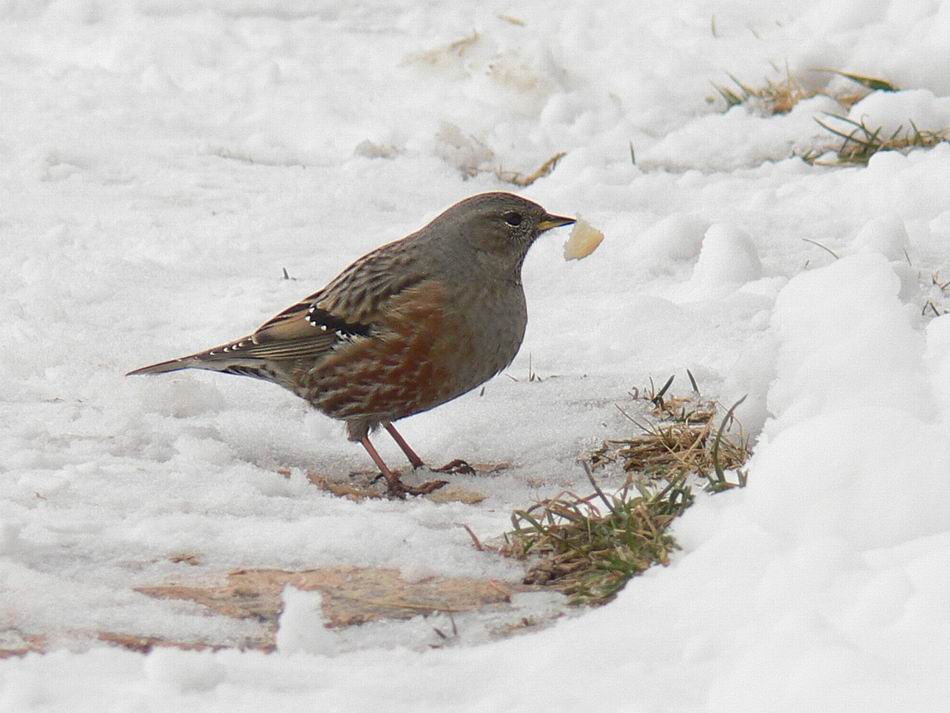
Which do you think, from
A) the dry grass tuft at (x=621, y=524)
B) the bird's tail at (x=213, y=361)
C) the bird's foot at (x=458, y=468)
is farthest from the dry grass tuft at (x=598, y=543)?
the bird's tail at (x=213, y=361)

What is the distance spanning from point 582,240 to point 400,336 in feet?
4.86

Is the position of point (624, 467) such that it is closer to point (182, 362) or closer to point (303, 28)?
point (182, 362)

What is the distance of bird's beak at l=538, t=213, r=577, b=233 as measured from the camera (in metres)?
6.07

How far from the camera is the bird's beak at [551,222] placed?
19.9 feet

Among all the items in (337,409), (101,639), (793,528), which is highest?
(793,528)

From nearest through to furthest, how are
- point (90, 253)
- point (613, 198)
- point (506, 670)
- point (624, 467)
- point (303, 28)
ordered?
1. point (506, 670)
2. point (624, 467)
3. point (90, 253)
4. point (613, 198)
5. point (303, 28)

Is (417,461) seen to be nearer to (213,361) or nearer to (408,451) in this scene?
(408,451)

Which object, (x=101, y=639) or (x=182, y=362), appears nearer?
(x=101, y=639)

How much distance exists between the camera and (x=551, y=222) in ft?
20.0

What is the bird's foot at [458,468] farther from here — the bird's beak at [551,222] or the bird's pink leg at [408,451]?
the bird's beak at [551,222]

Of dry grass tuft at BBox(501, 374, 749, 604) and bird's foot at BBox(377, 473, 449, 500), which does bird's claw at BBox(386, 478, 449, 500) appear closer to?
bird's foot at BBox(377, 473, 449, 500)

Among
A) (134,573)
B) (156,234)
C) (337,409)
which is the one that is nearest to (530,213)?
(337,409)

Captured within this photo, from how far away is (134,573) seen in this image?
3.79m

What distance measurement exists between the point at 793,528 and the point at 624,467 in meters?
1.59
